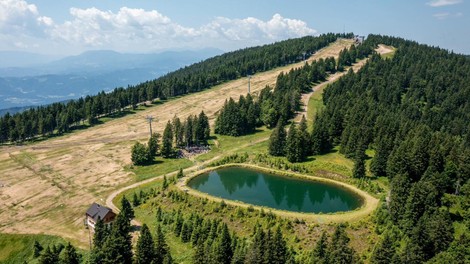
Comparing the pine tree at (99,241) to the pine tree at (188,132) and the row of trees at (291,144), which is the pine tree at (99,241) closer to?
the row of trees at (291,144)

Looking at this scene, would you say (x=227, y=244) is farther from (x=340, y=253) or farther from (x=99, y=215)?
(x=99, y=215)

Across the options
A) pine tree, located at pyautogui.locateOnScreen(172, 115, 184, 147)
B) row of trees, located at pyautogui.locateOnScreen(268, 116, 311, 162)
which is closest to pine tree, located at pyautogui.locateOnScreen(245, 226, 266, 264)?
row of trees, located at pyautogui.locateOnScreen(268, 116, 311, 162)

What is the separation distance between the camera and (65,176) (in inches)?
4188

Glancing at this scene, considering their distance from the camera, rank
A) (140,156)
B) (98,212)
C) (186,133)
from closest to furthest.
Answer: (98,212), (140,156), (186,133)

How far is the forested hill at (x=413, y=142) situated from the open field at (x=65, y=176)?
54366 mm

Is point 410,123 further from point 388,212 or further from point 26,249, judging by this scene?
point 26,249

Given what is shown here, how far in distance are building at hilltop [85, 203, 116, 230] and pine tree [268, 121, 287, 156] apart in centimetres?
5155

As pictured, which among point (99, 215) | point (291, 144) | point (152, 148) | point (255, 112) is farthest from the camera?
point (255, 112)

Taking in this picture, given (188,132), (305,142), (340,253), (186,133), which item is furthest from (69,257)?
(305,142)

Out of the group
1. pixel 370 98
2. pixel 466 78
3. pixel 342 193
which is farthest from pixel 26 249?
pixel 466 78

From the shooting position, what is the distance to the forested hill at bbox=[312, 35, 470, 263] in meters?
54.0

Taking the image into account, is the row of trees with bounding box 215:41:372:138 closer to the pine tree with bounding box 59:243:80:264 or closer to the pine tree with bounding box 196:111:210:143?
the pine tree with bounding box 196:111:210:143

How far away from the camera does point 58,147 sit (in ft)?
443

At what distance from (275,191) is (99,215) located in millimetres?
40759
